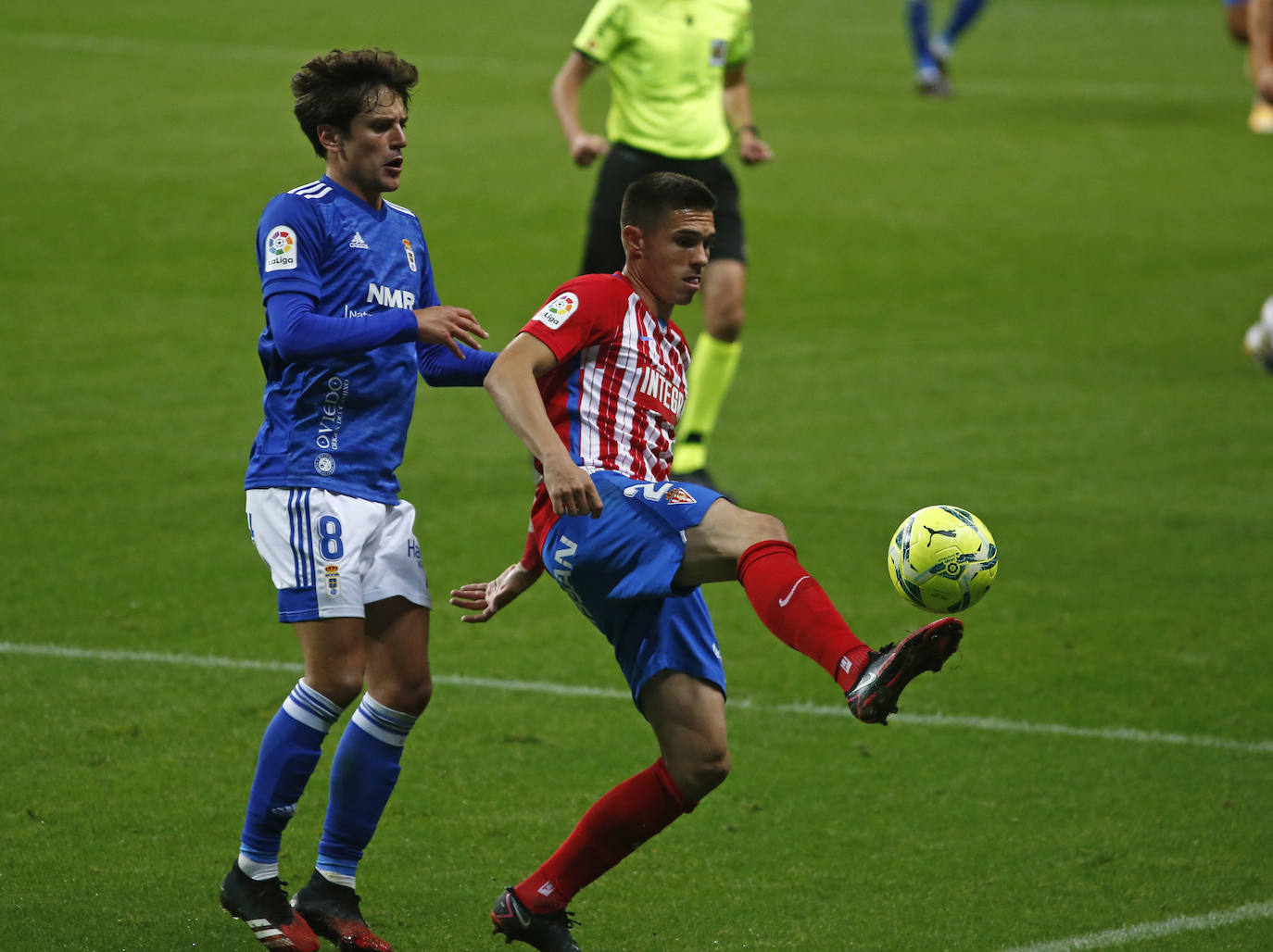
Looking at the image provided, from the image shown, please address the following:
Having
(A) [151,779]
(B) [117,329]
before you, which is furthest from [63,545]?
(B) [117,329]

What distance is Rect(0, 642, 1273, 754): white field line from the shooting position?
611 centimetres

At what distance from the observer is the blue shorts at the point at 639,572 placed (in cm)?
411

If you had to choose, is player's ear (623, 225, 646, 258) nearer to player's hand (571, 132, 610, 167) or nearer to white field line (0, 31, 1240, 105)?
player's hand (571, 132, 610, 167)

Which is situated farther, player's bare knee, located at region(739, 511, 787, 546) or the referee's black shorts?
the referee's black shorts

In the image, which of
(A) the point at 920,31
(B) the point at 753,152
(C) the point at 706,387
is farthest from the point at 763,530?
(A) the point at 920,31

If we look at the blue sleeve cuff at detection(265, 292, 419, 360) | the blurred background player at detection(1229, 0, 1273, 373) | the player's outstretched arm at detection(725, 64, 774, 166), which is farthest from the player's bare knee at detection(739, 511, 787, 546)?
the blurred background player at detection(1229, 0, 1273, 373)

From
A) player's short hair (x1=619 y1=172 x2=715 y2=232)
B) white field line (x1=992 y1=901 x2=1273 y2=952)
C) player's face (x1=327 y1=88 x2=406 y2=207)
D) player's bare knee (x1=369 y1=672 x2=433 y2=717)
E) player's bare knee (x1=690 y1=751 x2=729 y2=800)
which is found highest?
player's face (x1=327 y1=88 x2=406 y2=207)

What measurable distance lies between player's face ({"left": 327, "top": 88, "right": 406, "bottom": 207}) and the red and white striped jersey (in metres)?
0.54

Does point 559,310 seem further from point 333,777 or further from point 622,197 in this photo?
point 622,197

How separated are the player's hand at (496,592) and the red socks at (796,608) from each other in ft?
2.57

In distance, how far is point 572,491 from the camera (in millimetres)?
3979

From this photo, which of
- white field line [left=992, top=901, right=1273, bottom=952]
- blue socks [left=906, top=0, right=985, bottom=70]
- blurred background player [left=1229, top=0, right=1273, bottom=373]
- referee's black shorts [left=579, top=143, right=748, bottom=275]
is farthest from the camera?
blue socks [left=906, top=0, right=985, bottom=70]

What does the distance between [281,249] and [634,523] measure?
43.3 inches

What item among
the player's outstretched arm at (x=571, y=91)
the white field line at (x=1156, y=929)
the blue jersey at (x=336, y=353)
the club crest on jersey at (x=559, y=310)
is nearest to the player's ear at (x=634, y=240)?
the club crest on jersey at (x=559, y=310)
